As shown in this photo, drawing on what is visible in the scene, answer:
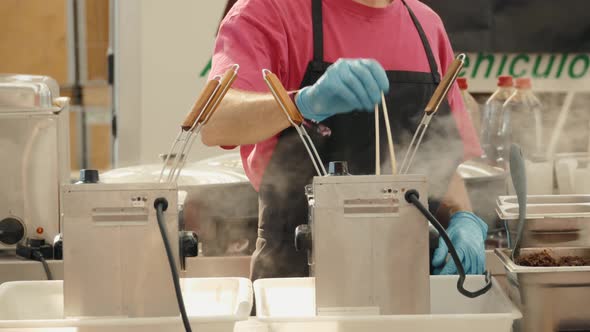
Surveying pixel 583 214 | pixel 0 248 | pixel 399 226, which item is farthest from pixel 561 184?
pixel 0 248

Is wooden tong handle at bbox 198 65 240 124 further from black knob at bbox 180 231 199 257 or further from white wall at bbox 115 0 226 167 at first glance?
white wall at bbox 115 0 226 167

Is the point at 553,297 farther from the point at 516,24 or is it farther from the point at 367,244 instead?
the point at 516,24

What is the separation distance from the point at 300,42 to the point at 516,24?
6.61ft

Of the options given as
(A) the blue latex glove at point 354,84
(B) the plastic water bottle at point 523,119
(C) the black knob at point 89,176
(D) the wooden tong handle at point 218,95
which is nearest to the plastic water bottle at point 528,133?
(B) the plastic water bottle at point 523,119

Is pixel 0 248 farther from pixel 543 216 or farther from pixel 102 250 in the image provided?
pixel 543 216

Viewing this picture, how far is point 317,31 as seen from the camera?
1.64m

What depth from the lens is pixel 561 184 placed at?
7.68ft

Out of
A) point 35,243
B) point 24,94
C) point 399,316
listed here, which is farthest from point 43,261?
point 399,316

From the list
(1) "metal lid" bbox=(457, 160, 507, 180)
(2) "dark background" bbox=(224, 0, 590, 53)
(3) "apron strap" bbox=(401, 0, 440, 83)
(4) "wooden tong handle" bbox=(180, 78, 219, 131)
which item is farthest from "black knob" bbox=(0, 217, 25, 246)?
(2) "dark background" bbox=(224, 0, 590, 53)

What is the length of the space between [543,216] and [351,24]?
0.67 m

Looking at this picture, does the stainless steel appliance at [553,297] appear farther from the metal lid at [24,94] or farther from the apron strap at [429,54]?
the metal lid at [24,94]

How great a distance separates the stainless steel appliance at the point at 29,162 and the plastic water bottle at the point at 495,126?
56.7 inches

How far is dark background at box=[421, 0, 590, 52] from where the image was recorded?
3.33m

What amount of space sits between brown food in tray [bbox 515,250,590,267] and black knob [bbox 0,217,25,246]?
1.07 meters
